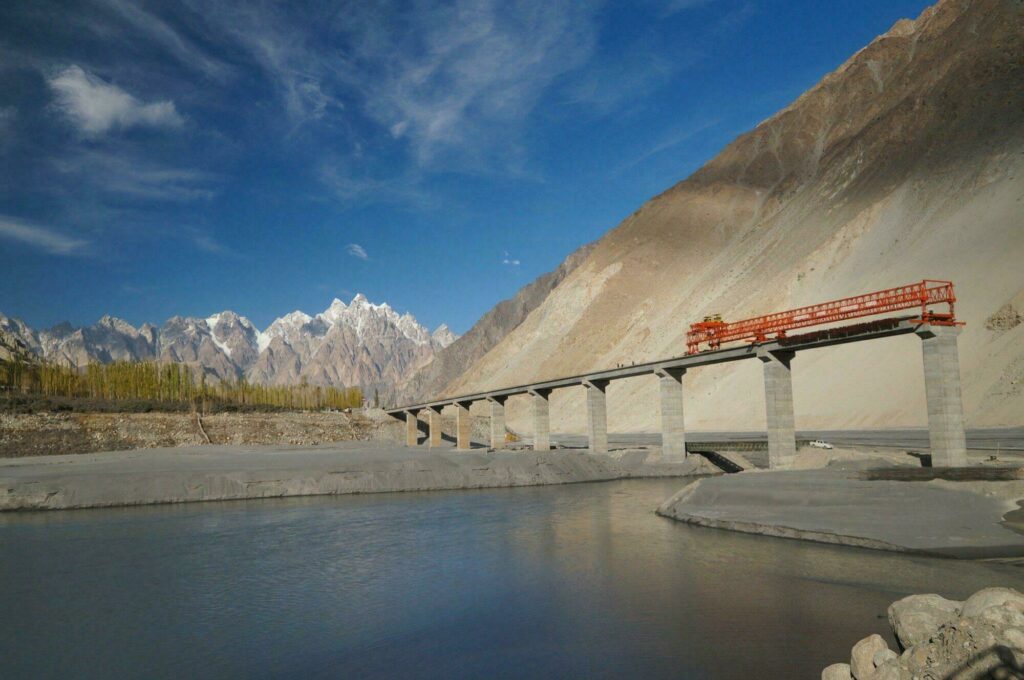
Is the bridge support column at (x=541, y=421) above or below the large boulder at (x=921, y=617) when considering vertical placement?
above

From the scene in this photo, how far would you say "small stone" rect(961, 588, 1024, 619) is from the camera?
9109 mm

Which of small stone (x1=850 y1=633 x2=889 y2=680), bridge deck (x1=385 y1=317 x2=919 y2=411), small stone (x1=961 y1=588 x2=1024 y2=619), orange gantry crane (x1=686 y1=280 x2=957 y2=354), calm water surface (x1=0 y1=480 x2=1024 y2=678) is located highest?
orange gantry crane (x1=686 y1=280 x2=957 y2=354)

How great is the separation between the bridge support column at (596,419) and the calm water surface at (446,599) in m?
27.6

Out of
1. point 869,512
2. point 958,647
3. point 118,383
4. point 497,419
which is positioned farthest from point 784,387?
point 118,383

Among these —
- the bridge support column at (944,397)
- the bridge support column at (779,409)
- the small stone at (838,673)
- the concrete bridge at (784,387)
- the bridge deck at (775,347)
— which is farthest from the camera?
the bridge support column at (779,409)

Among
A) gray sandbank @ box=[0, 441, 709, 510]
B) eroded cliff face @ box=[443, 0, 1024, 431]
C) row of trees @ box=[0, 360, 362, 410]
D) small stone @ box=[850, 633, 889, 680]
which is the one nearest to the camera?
small stone @ box=[850, 633, 889, 680]

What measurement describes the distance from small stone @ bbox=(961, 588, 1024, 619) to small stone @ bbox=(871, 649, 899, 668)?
1.15 meters

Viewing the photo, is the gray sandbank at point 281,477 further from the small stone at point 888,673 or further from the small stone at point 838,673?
the small stone at point 888,673

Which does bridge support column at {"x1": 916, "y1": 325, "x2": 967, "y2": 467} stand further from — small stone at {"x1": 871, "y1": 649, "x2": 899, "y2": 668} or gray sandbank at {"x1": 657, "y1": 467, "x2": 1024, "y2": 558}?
small stone at {"x1": 871, "y1": 649, "x2": 899, "y2": 668}

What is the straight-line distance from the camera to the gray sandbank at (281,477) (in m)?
38.0

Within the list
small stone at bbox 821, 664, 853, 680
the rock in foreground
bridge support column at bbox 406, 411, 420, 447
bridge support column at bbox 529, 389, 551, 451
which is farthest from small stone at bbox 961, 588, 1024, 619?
bridge support column at bbox 406, 411, 420, 447

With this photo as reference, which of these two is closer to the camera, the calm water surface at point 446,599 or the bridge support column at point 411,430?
the calm water surface at point 446,599

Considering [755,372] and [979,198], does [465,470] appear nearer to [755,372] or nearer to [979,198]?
[755,372]

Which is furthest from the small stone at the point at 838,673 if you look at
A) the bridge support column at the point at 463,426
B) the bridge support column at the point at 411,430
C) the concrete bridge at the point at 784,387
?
the bridge support column at the point at 411,430
